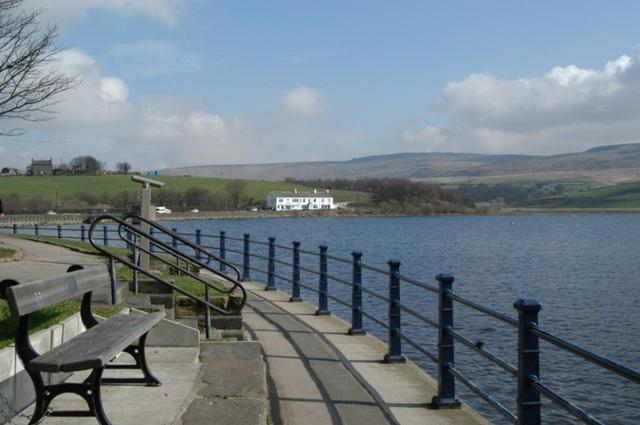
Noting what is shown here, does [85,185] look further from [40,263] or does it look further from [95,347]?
[95,347]

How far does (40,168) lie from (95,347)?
16523 cm

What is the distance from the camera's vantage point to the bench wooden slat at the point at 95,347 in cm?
467

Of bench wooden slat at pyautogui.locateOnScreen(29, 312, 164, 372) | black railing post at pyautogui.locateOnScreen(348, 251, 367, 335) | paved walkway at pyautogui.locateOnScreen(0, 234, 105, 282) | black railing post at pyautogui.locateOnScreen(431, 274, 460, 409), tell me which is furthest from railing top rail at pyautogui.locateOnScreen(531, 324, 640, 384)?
paved walkway at pyautogui.locateOnScreen(0, 234, 105, 282)

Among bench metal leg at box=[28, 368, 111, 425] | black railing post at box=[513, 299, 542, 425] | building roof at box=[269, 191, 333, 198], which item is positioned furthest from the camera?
building roof at box=[269, 191, 333, 198]

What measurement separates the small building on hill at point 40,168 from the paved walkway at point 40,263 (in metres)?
136

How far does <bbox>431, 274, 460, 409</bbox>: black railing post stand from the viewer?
294 inches

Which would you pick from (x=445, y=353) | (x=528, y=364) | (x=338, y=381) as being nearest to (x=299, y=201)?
(x=338, y=381)

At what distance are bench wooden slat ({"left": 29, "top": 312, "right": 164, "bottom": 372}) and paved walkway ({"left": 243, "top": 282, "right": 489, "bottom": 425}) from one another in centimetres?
151

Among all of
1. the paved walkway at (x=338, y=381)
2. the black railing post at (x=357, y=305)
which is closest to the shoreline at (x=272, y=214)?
the black railing post at (x=357, y=305)

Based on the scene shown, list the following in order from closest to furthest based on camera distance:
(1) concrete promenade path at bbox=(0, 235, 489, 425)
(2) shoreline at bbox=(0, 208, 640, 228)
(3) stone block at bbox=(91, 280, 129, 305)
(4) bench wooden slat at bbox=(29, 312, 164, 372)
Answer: (4) bench wooden slat at bbox=(29, 312, 164, 372)
(1) concrete promenade path at bbox=(0, 235, 489, 425)
(3) stone block at bbox=(91, 280, 129, 305)
(2) shoreline at bbox=(0, 208, 640, 228)

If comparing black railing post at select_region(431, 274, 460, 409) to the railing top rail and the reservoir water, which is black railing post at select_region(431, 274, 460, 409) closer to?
the railing top rail

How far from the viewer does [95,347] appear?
16.8 feet

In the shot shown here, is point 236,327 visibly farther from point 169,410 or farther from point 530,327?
point 530,327

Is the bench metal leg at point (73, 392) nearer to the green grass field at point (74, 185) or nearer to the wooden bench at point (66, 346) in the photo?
the wooden bench at point (66, 346)
